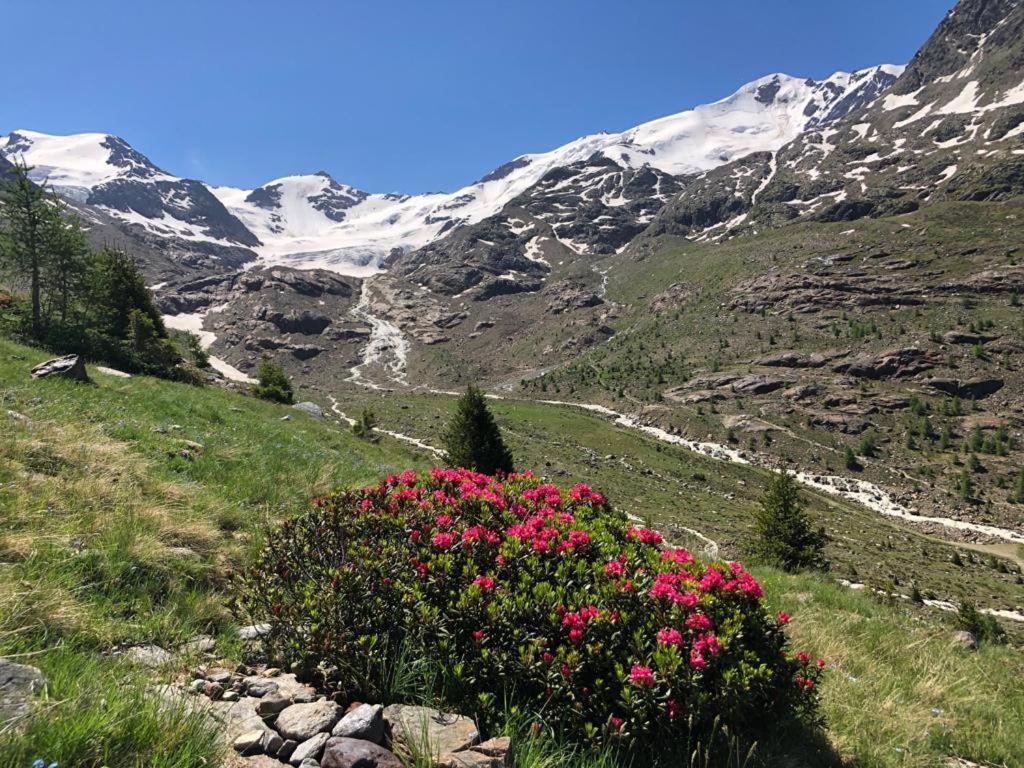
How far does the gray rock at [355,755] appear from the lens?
2.79 metres

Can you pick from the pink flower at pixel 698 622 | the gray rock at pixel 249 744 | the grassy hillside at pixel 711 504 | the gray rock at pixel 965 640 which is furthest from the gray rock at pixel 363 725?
the grassy hillside at pixel 711 504

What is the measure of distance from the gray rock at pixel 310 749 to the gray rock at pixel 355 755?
0.07 meters

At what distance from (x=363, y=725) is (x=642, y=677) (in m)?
2.01

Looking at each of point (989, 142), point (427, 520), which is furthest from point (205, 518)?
point (989, 142)

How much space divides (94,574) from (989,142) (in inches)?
10806

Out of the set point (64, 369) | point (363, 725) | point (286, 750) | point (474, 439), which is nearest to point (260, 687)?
point (286, 750)

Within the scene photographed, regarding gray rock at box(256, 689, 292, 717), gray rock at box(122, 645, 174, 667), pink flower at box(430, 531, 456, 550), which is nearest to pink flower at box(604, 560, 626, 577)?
pink flower at box(430, 531, 456, 550)

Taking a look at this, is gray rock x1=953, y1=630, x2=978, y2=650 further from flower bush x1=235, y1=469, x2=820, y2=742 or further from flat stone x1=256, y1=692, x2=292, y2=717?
flat stone x1=256, y1=692, x2=292, y2=717

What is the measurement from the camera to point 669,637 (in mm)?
3732

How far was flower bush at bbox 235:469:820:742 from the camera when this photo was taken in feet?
12.0

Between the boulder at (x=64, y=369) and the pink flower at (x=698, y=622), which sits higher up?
the boulder at (x=64, y=369)

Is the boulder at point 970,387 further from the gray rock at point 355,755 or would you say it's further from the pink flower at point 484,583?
the gray rock at point 355,755

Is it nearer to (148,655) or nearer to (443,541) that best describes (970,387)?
(443,541)

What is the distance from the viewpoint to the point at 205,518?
6484 mm
